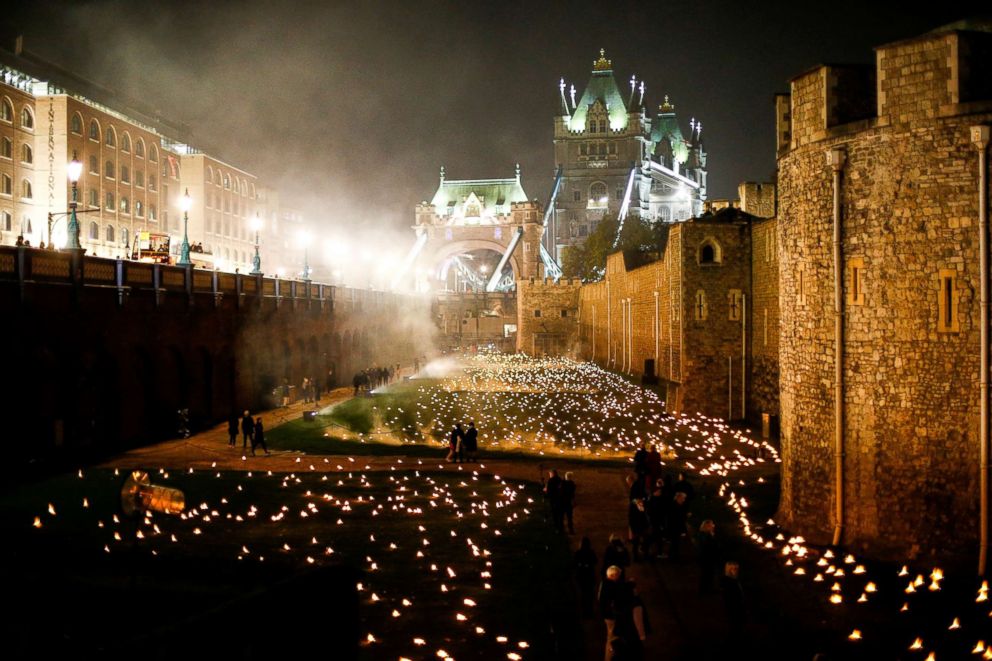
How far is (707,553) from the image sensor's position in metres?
12.0

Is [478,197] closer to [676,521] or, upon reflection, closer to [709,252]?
[709,252]

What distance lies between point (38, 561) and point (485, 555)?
7720 mm

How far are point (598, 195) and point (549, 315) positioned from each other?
56.0 metres

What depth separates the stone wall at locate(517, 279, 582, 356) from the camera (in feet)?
247

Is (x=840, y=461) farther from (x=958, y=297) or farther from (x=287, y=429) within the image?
(x=287, y=429)

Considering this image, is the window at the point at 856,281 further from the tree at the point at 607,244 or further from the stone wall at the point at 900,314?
the tree at the point at 607,244

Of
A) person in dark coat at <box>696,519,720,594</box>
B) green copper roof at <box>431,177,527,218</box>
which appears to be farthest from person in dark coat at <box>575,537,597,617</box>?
green copper roof at <box>431,177,527,218</box>

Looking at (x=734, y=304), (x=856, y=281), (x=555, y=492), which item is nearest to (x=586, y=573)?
(x=555, y=492)

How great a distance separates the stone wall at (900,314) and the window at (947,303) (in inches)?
0.6

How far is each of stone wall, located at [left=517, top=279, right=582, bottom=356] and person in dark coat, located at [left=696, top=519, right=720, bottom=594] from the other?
62595 millimetres

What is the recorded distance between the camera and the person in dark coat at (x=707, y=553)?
1185cm

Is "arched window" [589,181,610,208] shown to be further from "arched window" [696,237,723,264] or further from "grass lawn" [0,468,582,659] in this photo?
"grass lawn" [0,468,582,659]

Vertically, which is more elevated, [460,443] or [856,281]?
[856,281]

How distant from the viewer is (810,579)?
1325 centimetres
